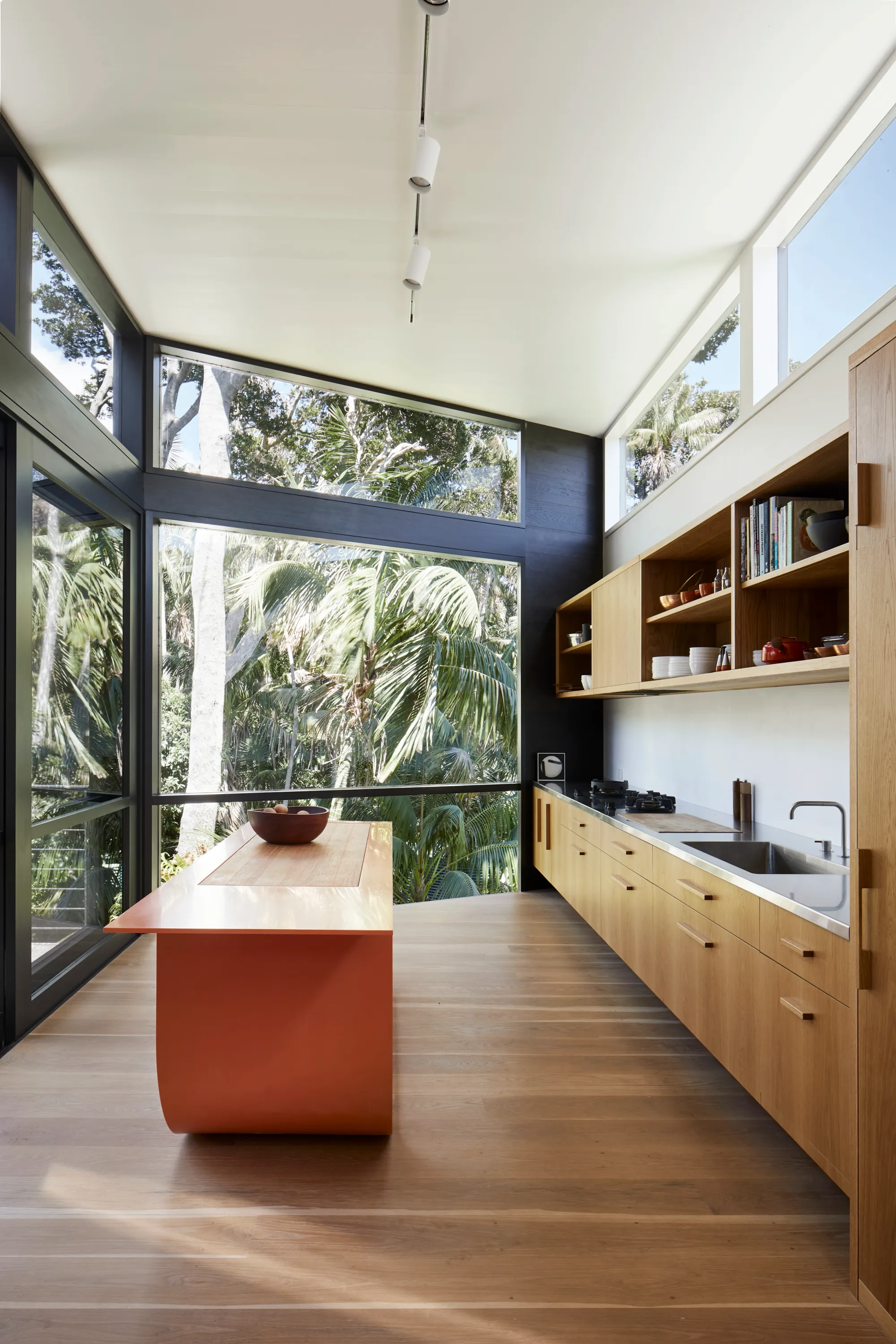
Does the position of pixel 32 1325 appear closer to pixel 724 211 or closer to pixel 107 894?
pixel 107 894

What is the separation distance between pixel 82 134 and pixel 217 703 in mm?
3196

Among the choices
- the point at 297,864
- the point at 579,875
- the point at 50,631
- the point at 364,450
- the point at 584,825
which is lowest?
the point at 579,875

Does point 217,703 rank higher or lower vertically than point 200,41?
lower

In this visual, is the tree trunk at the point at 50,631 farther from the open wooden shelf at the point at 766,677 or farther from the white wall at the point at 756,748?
the white wall at the point at 756,748

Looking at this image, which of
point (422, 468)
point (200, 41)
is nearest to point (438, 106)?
point (200, 41)

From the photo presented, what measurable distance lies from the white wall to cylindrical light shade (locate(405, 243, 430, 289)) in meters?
2.42

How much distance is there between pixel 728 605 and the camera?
3389 millimetres

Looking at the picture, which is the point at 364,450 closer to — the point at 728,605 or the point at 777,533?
the point at 728,605

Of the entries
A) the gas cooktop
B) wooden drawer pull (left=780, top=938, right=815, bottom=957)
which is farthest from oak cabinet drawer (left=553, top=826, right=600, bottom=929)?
wooden drawer pull (left=780, top=938, right=815, bottom=957)

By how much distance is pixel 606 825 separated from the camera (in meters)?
4.03

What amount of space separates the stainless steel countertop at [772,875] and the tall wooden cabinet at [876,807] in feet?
0.58

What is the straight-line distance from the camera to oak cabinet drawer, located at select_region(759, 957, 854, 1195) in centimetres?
190

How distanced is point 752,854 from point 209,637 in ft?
12.2

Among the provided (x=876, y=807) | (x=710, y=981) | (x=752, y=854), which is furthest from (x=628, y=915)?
(x=876, y=807)
